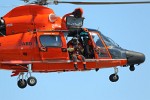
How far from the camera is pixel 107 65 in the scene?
29266 mm

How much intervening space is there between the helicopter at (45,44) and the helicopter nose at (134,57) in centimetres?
23

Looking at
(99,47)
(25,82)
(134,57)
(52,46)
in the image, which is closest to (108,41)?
(99,47)

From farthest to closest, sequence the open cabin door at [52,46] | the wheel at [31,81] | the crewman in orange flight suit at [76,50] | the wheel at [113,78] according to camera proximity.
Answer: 1. the wheel at [113,78]
2. the crewman in orange flight suit at [76,50]
3. the open cabin door at [52,46]
4. the wheel at [31,81]

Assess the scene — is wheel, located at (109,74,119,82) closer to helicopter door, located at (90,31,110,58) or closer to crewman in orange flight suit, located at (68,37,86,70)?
helicopter door, located at (90,31,110,58)

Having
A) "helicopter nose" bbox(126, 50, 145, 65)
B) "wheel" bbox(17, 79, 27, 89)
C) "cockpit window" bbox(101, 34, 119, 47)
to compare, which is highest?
"cockpit window" bbox(101, 34, 119, 47)

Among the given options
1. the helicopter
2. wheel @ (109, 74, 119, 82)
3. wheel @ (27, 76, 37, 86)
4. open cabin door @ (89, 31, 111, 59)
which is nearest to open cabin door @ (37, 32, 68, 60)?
the helicopter

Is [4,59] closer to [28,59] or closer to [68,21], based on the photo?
[28,59]

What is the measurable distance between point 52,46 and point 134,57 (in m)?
5.19

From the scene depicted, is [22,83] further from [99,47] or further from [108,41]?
[108,41]

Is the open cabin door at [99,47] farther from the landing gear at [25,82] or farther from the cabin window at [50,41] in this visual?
the landing gear at [25,82]

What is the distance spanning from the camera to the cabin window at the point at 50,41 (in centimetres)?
2795

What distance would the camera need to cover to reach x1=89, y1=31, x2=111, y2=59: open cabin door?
29.0 metres

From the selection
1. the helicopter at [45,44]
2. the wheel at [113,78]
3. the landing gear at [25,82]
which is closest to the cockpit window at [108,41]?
the helicopter at [45,44]

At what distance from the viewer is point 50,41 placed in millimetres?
28094
